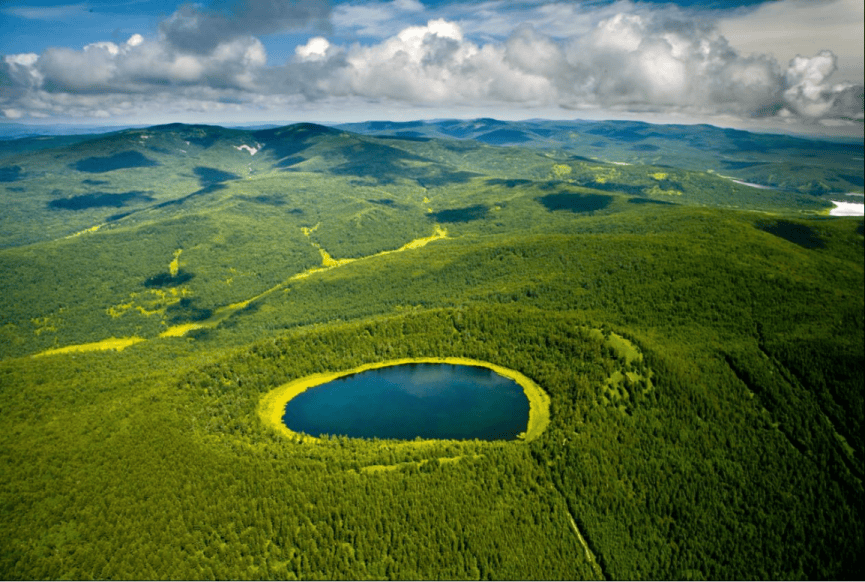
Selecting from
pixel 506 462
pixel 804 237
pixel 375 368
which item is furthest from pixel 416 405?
pixel 804 237

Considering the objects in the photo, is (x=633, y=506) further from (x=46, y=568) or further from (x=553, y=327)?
(x=46, y=568)

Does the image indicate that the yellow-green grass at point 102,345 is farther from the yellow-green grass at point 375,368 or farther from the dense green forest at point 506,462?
the yellow-green grass at point 375,368

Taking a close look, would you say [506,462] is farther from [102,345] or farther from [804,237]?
[102,345]

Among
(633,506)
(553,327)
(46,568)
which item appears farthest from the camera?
(553,327)

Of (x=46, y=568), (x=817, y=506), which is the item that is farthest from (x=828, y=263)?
(x=46, y=568)

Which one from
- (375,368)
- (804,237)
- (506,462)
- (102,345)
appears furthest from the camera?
(102,345)
